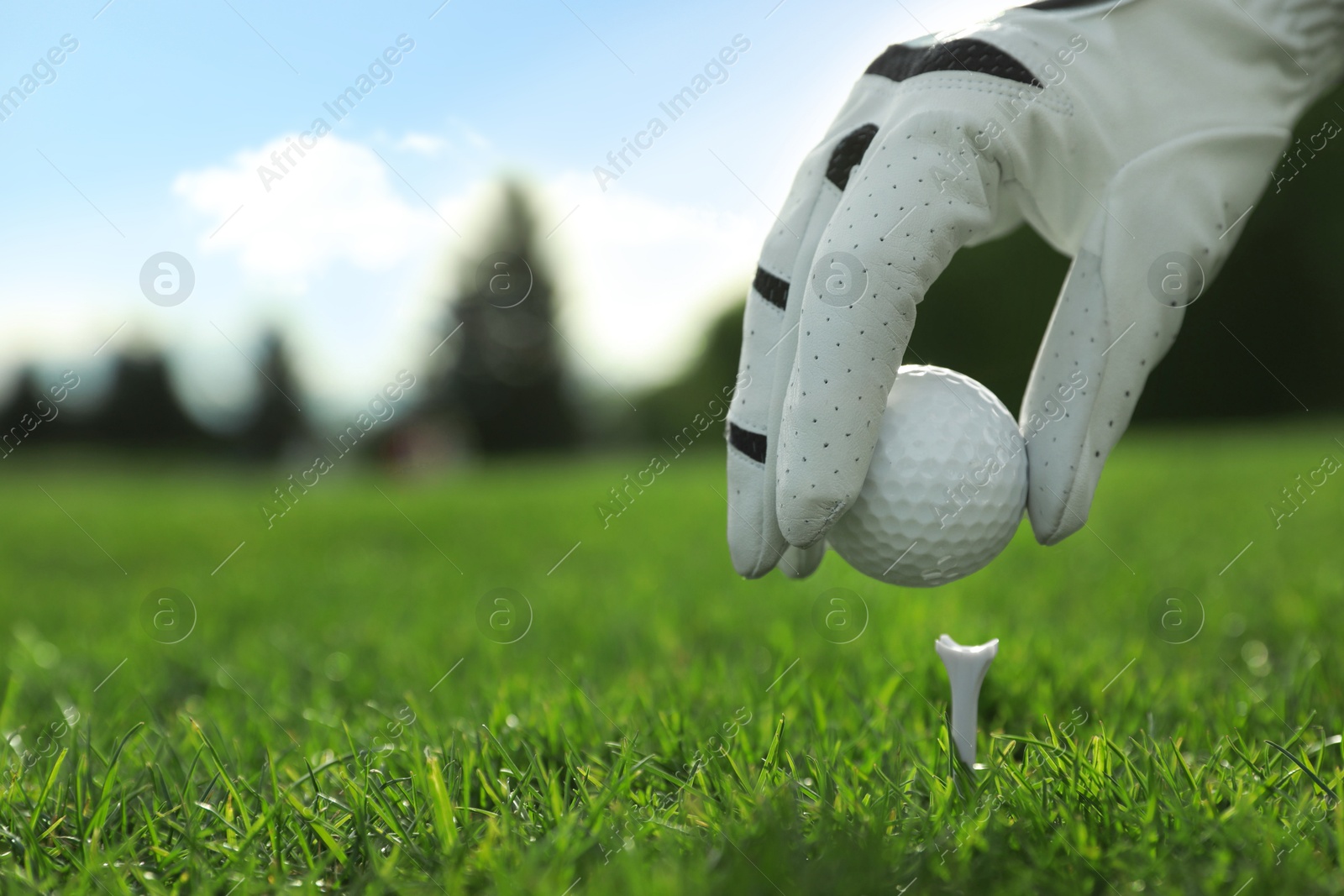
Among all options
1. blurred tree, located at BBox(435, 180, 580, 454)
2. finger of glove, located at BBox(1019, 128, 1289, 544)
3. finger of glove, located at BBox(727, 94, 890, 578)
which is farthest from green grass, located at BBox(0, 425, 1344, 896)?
blurred tree, located at BBox(435, 180, 580, 454)

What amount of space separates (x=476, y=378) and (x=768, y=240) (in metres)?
33.5

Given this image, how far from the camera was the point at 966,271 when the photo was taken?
17.6 metres

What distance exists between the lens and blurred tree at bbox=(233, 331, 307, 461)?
104 feet

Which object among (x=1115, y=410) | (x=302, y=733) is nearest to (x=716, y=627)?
(x=302, y=733)

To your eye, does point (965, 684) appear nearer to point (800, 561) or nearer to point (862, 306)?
point (800, 561)

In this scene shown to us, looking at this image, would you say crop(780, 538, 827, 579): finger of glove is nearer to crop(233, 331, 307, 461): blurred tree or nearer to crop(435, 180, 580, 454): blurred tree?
crop(435, 180, 580, 454): blurred tree

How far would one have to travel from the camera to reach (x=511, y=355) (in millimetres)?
35906

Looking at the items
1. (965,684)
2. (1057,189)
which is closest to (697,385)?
(1057,189)

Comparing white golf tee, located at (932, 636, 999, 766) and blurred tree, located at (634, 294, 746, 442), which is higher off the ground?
white golf tee, located at (932, 636, 999, 766)

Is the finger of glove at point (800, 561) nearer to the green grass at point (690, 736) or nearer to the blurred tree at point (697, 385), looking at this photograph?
the green grass at point (690, 736)

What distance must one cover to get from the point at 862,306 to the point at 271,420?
34.3 meters

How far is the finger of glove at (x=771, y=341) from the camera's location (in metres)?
2.10

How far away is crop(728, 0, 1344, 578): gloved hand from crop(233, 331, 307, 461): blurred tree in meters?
32.0

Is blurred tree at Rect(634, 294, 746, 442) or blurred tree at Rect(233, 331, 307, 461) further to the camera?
blurred tree at Rect(233, 331, 307, 461)
